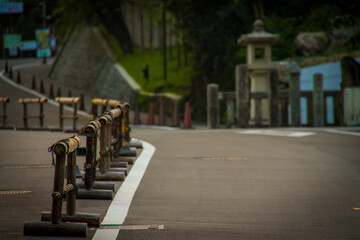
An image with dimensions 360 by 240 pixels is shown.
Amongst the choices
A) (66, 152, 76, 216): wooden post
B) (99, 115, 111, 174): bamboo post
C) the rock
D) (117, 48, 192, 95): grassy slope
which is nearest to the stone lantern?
the rock

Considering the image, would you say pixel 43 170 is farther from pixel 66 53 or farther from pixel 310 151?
pixel 66 53

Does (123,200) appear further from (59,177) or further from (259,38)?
(259,38)

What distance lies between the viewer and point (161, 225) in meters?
5.43

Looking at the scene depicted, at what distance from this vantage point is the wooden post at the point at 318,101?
760 inches

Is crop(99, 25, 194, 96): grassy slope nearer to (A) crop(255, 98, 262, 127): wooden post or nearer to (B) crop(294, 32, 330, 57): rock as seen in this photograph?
(B) crop(294, 32, 330, 57): rock

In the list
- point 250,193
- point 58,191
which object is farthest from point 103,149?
point 58,191

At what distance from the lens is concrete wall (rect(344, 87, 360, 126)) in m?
19.2

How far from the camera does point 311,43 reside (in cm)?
2984

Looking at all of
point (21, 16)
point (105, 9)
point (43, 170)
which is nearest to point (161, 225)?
point (43, 170)

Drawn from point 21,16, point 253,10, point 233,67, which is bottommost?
point 233,67

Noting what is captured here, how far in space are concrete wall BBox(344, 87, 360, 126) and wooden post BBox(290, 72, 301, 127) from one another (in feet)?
4.63

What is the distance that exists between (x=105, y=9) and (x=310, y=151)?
39057 millimetres

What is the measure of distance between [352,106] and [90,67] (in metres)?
32.4

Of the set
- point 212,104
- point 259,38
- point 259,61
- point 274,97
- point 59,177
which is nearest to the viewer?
point 59,177
